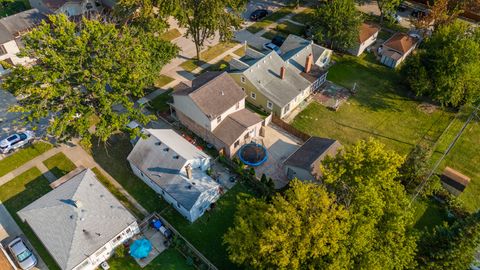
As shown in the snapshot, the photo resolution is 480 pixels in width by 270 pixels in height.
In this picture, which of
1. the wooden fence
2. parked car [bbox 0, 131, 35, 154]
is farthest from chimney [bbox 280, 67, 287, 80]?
parked car [bbox 0, 131, 35, 154]

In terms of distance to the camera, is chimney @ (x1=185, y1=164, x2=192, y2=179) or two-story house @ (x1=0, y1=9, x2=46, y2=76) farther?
two-story house @ (x1=0, y1=9, x2=46, y2=76)

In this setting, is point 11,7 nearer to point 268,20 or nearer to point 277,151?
point 268,20

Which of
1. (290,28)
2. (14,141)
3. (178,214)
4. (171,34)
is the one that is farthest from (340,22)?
(14,141)

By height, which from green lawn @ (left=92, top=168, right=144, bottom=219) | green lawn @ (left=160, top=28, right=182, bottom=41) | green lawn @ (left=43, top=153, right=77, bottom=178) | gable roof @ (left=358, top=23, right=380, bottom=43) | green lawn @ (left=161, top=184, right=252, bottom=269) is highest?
gable roof @ (left=358, top=23, right=380, bottom=43)

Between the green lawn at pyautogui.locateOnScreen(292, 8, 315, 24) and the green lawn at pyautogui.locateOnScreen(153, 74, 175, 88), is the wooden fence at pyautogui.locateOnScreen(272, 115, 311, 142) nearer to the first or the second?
the green lawn at pyautogui.locateOnScreen(153, 74, 175, 88)

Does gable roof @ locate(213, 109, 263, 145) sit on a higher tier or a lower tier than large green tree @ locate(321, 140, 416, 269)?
lower

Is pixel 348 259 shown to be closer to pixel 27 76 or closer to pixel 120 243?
pixel 120 243
